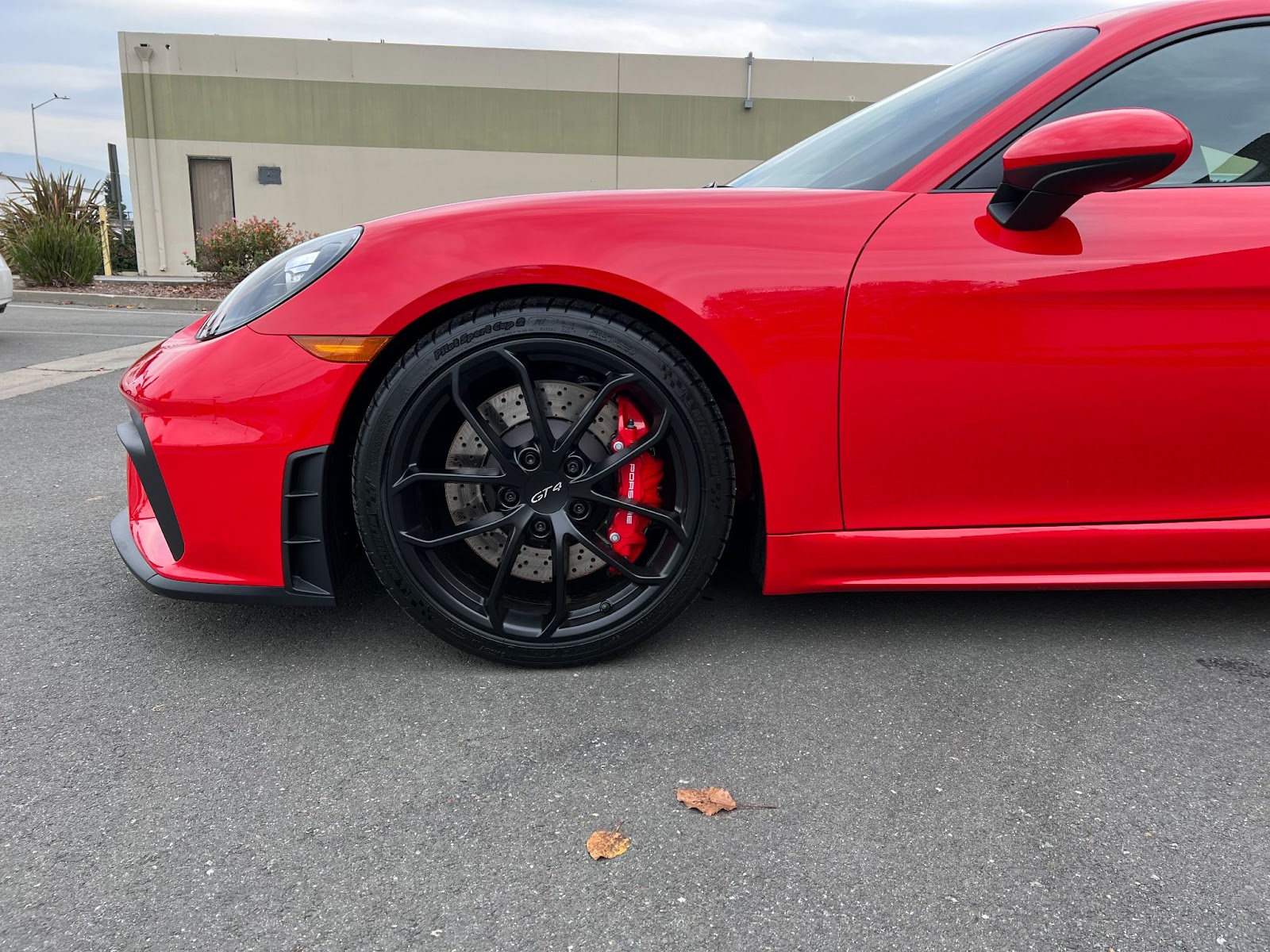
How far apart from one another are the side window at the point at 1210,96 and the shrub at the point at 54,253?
14.5m

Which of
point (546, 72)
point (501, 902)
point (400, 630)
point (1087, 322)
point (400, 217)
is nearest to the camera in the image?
point (501, 902)

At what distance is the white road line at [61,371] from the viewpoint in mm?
5242

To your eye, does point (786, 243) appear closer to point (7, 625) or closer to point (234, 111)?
point (7, 625)

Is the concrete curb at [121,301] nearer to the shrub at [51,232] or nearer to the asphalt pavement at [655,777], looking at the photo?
the shrub at [51,232]

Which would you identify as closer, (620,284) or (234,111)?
(620,284)

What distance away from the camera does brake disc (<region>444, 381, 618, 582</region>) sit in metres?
1.86

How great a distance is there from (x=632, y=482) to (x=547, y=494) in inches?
7.3

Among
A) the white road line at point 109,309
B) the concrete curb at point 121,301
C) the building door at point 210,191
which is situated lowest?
the white road line at point 109,309

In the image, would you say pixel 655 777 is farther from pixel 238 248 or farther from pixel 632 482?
pixel 238 248

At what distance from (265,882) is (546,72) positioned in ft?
Answer: 63.6

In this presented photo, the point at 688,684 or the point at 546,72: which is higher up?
the point at 546,72

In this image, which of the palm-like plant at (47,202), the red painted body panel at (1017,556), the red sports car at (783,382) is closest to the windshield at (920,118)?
the red sports car at (783,382)

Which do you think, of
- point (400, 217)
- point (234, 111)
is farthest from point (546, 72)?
point (400, 217)

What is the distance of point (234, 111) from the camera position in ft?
60.4
